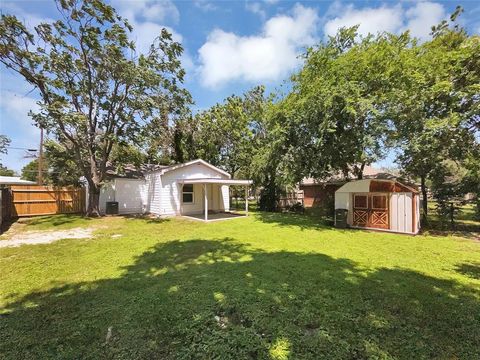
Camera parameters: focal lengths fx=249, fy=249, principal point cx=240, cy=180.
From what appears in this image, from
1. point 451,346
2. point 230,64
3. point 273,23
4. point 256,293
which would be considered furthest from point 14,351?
point 230,64

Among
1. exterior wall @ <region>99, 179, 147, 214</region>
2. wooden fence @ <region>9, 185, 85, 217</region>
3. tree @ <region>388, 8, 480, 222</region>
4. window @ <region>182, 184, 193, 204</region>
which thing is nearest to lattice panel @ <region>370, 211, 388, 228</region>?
tree @ <region>388, 8, 480, 222</region>

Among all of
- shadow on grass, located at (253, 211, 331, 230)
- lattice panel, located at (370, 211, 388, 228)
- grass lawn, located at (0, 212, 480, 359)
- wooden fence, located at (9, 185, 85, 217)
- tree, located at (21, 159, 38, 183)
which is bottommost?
shadow on grass, located at (253, 211, 331, 230)

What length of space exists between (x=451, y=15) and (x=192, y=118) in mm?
17917

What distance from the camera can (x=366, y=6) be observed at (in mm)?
10180

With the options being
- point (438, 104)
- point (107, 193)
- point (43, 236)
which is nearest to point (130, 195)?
point (107, 193)

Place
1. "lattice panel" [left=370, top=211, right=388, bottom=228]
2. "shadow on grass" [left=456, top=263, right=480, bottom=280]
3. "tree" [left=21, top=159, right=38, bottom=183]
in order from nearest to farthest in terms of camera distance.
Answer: "shadow on grass" [left=456, top=263, right=480, bottom=280] → "lattice panel" [left=370, top=211, right=388, bottom=228] → "tree" [left=21, top=159, right=38, bottom=183]

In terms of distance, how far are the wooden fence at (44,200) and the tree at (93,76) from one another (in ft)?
7.96

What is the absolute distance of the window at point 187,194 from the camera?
54.1 feet

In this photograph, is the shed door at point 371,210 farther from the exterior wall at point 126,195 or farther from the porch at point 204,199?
the exterior wall at point 126,195

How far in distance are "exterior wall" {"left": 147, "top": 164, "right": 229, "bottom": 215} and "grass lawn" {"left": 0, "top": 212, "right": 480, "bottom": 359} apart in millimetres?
7831

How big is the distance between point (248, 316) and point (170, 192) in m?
13.0

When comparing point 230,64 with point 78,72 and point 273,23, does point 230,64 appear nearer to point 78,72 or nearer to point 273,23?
point 273,23

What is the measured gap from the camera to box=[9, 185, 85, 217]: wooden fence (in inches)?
547

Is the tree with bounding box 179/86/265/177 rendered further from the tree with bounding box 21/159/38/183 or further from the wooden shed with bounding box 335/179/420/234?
the tree with bounding box 21/159/38/183
